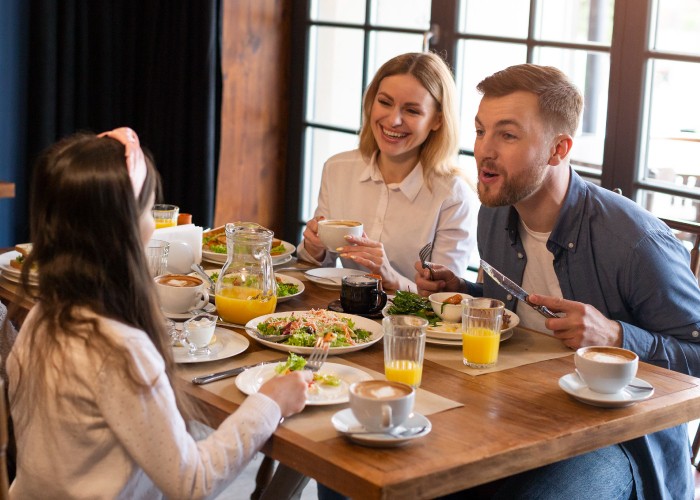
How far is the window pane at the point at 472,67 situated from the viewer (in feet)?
11.8

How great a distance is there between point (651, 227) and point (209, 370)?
100 centimetres

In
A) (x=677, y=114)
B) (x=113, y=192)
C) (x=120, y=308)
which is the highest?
(x=677, y=114)

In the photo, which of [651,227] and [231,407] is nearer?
[231,407]

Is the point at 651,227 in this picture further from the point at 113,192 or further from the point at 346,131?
the point at 346,131

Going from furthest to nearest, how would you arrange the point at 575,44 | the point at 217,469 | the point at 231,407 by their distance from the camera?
the point at 575,44
the point at 231,407
the point at 217,469

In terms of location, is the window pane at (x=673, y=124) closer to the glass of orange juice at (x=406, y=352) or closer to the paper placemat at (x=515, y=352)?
the paper placemat at (x=515, y=352)

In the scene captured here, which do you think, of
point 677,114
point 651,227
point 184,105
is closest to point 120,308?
point 651,227

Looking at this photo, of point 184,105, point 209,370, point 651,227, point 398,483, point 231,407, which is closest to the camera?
point 398,483

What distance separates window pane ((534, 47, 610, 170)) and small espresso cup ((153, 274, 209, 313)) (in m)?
1.58

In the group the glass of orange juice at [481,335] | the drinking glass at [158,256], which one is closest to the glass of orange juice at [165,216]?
the drinking glass at [158,256]

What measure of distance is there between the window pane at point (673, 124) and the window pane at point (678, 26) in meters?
0.05

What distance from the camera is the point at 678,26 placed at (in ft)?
9.80

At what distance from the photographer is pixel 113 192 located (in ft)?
4.83

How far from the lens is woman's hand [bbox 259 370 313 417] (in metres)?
1.55
